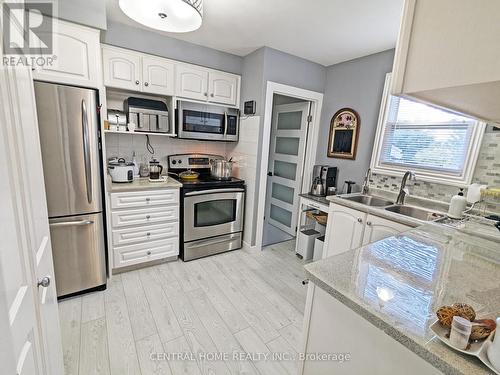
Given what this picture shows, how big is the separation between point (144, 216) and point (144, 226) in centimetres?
11

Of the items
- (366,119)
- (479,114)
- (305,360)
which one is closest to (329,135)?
(366,119)

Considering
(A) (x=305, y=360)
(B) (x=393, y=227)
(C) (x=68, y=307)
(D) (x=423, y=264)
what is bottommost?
(C) (x=68, y=307)

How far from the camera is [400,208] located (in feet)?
7.24

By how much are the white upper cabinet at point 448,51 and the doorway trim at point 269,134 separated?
230 centimetres

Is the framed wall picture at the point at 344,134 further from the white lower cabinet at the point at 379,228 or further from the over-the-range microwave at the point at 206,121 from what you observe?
the over-the-range microwave at the point at 206,121

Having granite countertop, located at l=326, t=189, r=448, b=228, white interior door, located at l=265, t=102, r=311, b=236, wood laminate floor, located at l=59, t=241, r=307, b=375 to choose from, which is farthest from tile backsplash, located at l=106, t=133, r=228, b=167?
→ granite countertop, located at l=326, t=189, r=448, b=228

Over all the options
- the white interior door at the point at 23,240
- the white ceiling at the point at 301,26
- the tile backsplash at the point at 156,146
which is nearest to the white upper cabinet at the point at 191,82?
the white ceiling at the point at 301,26

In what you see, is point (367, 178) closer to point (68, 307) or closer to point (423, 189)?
point (423, 189)

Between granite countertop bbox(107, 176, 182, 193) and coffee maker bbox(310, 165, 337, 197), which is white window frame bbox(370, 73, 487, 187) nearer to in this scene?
coffee maker bbox(310, 165, 337, 197)

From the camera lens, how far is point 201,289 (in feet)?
7.37

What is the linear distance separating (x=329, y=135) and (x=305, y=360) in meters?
2.68

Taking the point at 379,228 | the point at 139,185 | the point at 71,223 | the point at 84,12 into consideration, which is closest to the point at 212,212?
the point at 139,185

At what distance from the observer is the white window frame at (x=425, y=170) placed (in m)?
1.92

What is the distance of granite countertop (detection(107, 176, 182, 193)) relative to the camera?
2.22m
